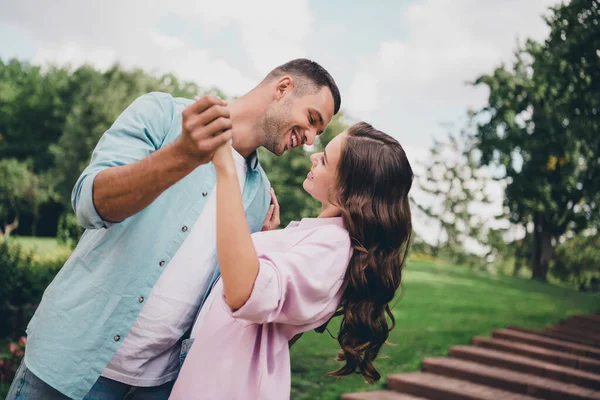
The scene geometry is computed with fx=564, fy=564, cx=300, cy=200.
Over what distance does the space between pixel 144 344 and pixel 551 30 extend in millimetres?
7026

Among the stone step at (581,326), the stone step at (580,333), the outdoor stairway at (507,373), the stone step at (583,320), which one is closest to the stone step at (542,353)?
the outdoor stairway at (507,373)

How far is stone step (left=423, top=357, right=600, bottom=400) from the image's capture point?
5992 millimetres

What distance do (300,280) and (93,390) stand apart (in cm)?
95

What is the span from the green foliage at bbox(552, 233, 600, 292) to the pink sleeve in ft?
108

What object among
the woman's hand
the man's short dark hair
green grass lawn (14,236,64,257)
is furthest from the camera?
green grass lawn (14,236,64,257)

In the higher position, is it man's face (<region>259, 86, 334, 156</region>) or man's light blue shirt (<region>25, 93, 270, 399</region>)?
man's face (<region>259, 86, 334, 156</region>)

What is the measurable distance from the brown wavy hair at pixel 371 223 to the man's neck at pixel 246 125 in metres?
0.65

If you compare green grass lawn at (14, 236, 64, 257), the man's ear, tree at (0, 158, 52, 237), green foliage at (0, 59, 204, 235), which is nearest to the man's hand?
the man's ear

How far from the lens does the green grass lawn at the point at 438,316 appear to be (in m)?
6.08

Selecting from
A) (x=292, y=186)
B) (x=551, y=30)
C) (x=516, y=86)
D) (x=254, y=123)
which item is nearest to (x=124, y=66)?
(x=292, y=186)

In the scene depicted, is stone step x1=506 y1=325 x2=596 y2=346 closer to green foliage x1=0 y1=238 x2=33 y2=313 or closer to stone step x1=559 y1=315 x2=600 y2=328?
stone step x1=559 y1=315 x2=600 y2=328

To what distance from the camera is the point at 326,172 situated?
2.13 m

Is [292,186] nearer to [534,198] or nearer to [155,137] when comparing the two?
[534,198]

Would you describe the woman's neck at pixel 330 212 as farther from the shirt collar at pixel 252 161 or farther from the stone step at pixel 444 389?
the stone step at pixel 444 389
